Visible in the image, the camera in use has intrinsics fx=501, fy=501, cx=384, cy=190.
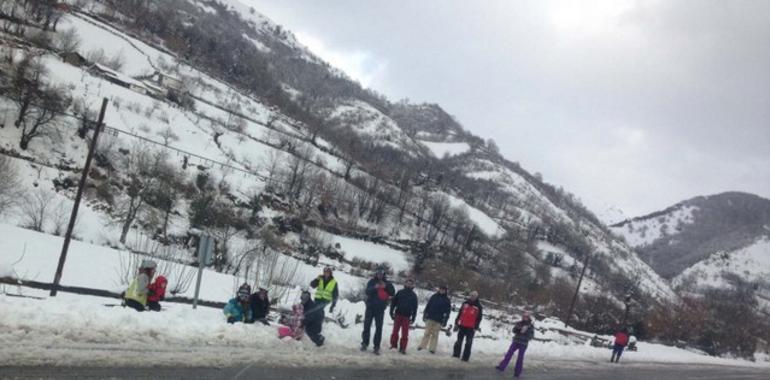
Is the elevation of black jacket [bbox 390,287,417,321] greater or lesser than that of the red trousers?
greater

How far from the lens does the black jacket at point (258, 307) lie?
12.0 m

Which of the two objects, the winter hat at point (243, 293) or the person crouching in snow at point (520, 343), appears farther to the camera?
the person crouching in snow at point (520, 343)

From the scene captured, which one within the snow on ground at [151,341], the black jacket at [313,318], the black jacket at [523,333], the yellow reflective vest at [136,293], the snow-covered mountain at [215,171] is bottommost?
the snow on ground at [151,341]

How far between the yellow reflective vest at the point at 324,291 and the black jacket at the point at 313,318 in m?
0.28

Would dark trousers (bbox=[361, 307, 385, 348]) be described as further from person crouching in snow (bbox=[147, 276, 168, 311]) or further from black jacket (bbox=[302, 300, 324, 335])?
person crouching in snow (bbox=[147, 276, 168, 311])

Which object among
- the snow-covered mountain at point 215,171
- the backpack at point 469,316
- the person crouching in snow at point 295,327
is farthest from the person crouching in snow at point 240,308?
the snow-covered mountain at point 215,171

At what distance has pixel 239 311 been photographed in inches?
452

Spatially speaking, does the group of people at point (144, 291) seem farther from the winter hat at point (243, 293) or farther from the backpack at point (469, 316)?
the backpack at point (469, 316)

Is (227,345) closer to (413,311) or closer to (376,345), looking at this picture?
(376,345)

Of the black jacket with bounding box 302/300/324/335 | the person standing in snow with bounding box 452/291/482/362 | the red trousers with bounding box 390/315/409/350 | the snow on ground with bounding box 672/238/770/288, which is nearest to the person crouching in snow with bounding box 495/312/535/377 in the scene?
the person standing in snow with bounding box 452/291/482/362

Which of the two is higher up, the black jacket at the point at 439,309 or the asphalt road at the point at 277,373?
the black jacket at the point at 439,309

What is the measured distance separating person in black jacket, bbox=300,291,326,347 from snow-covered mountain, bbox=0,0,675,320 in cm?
2285

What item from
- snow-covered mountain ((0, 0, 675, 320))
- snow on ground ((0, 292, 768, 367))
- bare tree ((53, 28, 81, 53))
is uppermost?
bare tree ((53, 28, 81, 53))

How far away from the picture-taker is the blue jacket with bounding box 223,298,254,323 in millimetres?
11297
